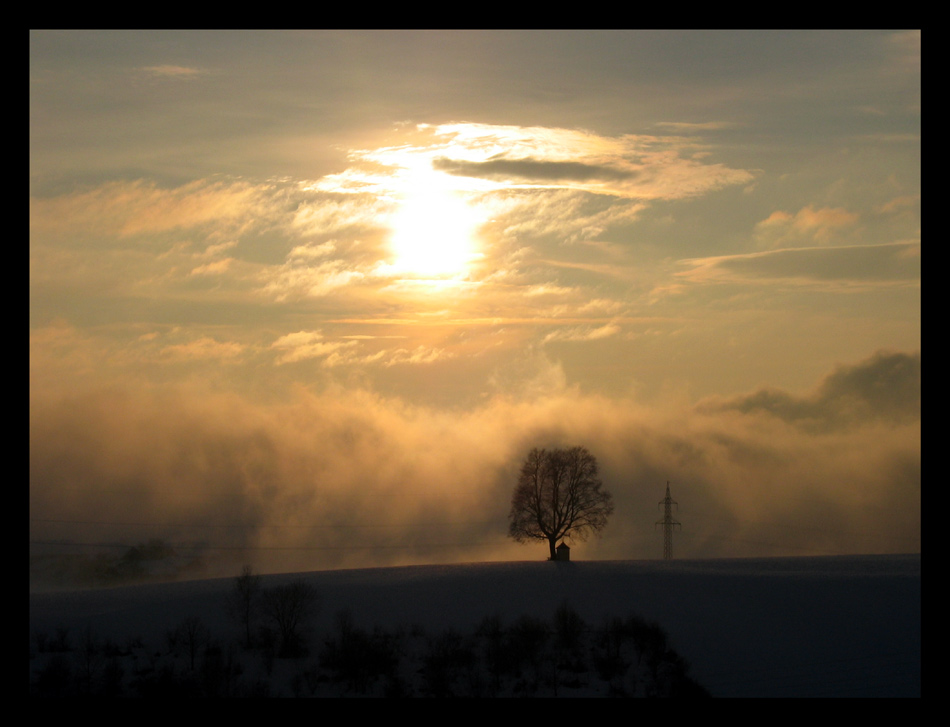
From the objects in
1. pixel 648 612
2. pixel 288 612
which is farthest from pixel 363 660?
pixel 648 612

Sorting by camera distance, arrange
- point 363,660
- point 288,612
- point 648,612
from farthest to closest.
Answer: point 648,612 < point 288,612 < point 363,660

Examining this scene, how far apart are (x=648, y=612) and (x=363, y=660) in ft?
61.6

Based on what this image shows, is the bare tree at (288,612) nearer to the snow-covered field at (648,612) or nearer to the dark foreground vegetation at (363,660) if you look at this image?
the dark foreground vegetation at (363,660)

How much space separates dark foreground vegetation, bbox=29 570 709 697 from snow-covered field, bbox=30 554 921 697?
12.5 inches

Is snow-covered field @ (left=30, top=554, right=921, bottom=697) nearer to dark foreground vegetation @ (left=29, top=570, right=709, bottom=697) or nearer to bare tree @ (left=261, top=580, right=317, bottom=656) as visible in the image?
Result: dark foreground vegetation @ (left=29, top=570, right=709, bottom=697)

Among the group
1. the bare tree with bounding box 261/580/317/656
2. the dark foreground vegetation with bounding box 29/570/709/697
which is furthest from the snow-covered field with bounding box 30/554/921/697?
the bare tree with bounding box 261/580/317/656

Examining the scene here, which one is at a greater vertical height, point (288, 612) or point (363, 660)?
point (288, 612)

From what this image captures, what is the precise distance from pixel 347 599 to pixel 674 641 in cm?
2149

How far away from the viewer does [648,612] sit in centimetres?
5391

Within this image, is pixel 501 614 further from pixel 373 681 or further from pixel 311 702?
pixel 311 702

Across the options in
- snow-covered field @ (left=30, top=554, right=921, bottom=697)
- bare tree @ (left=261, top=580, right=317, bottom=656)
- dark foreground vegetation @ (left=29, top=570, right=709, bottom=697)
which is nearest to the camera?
dark foreground vegetation @ (left=29, top=570, right=709, bottom=697)

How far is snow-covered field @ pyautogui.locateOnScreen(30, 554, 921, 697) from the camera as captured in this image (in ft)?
148

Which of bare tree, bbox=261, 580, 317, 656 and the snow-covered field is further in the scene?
bare tree, bbox=261, 580, 317, 656

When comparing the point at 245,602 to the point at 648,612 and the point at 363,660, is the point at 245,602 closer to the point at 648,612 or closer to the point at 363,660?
the point at 363,660
